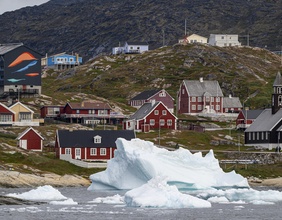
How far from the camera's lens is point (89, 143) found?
404 ft

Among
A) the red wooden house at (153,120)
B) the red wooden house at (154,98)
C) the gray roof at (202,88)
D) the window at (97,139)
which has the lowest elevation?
the window at (97,139)

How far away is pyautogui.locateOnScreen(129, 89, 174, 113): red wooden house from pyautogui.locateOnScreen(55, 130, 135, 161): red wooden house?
49798 mm

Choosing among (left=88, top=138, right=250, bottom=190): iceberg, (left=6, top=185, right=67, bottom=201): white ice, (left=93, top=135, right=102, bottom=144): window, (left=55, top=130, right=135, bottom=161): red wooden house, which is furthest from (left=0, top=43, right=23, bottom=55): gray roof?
(left=6, top=185, right=67, bottom=201): white ice

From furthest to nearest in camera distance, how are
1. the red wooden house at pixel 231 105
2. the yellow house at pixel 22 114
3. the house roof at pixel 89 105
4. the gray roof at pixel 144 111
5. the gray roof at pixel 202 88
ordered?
the red wooden house at pixel 231 105 < the gray roof at pixel 202 88 < the house roof at pixel 89 105 < the gray roof at pixel 144 111 < the yellow house at pixel 22 114

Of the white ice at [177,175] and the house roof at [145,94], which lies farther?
the house roof at [145,94]

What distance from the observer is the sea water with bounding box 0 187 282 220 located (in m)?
71.2

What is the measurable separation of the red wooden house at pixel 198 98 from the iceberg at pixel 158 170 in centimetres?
8339

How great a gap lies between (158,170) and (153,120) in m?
63.9

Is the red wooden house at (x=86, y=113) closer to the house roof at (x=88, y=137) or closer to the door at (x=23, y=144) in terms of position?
the door at (x=23, y=144)

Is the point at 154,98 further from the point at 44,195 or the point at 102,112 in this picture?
the point at 44,195

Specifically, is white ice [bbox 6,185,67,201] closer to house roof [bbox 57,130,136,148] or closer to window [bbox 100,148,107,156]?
house roof [bbox 57,130,136,148]

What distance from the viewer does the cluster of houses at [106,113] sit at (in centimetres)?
12362

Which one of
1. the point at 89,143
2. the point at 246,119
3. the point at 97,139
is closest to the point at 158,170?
the point at 97,139

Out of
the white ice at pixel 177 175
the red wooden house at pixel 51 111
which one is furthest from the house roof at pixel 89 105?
the white ice at pixel 177 175
